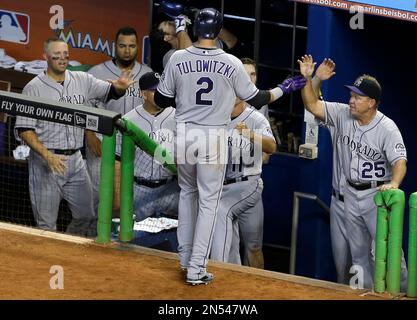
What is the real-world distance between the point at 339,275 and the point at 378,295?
113cm

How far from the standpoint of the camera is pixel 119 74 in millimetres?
10461

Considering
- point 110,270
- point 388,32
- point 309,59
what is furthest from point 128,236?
point 388,32

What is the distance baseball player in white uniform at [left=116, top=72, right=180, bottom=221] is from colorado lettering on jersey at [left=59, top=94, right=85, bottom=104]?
377 millimetres

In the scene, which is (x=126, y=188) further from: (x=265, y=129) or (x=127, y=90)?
(x=127, y=90)

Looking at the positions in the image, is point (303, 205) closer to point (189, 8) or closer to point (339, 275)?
point (339, 275)

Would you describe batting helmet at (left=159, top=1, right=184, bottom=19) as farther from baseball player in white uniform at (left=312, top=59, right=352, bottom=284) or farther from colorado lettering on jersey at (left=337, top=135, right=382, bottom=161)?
colorado lettering on jersey at (left=337, top=135, right=382, bottom=161)

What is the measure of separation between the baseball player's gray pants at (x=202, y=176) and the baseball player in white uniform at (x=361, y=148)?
110 cm

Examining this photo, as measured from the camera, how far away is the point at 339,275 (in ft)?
30.8

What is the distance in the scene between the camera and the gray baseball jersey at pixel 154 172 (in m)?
9.63

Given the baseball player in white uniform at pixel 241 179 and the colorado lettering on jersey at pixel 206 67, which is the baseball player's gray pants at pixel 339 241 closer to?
the baseball player in white uniform at pixel 241 179

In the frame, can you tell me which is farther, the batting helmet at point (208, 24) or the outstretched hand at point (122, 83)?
the outstretched hand at point (122, 83)

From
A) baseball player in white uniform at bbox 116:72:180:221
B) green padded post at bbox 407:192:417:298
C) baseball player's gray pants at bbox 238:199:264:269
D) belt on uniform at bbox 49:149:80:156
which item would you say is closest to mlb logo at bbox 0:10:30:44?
belt on uniform at bbox 49:149:80:156

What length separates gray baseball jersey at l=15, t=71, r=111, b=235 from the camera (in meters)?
9.75

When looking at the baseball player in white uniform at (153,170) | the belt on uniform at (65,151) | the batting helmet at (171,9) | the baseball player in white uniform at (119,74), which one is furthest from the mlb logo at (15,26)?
the baseball player in white uniform at (153,170)
